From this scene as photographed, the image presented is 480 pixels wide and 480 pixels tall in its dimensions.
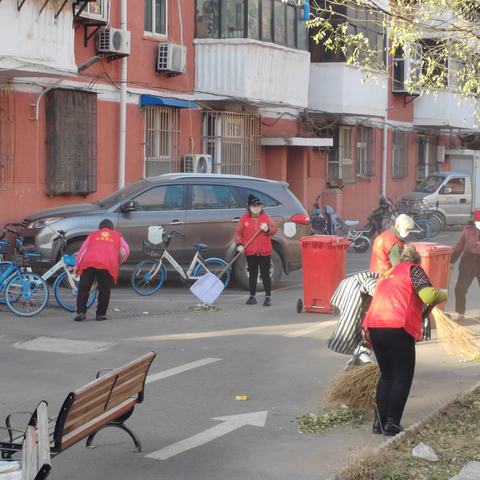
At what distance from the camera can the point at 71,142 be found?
19250 mm

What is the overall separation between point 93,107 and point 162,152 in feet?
9.07

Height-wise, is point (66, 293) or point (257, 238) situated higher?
point (257, 238)

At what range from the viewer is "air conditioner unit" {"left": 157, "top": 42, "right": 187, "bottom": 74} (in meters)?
21.5

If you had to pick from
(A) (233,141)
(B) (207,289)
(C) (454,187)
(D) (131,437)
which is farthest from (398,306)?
(C) (454,187)

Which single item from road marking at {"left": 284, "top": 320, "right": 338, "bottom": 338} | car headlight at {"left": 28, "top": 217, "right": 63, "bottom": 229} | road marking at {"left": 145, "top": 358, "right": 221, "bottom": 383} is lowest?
road marking at {"left": 145, "top": 358, "right": 221, "bottom": 383}

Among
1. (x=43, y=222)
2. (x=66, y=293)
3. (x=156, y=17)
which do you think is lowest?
(x=66, y=293)

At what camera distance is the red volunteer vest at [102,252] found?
13.1 meters

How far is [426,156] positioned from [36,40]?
74.6 feet

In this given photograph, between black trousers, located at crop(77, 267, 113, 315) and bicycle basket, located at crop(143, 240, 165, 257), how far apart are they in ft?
8.66

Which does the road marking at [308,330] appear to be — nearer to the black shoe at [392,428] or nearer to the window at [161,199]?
the window at [161,199]

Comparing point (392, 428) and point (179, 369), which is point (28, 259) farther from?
point (392, 428)

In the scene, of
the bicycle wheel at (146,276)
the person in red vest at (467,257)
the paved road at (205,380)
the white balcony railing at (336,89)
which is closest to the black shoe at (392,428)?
the paved road at (205,380)

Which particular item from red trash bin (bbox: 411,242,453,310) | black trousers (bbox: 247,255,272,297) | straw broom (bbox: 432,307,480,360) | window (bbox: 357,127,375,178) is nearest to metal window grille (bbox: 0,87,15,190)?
black trousers (bbox: 247,255,272,297)

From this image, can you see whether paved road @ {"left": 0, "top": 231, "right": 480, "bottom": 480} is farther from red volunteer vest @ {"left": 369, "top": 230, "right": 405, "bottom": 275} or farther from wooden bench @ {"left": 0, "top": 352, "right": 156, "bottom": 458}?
red volunteer vest @ {"left": 369, "top": 230, "right": 405, "bottom": 275}
